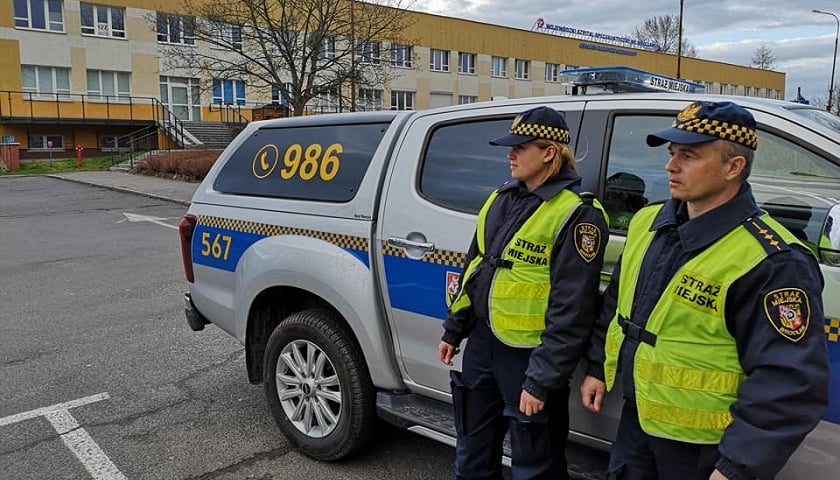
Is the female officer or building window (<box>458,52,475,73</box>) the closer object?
the female officer

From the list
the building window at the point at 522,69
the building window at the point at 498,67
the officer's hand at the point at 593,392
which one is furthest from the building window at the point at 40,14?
the officer's hand at the point at 593,392

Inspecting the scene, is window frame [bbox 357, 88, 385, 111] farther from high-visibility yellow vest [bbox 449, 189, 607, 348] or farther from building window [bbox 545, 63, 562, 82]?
high-visibility yellow vest [bbox 449, 189, 607, 348]

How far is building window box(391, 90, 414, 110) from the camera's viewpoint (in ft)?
146

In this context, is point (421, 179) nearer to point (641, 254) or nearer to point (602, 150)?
point (602, 150)

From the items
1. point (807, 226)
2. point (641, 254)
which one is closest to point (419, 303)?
point (641, 254)

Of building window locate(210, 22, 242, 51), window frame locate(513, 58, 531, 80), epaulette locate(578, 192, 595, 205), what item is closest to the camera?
epaulette locate(578, 192, 595, 205)

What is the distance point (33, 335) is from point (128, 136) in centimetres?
3180

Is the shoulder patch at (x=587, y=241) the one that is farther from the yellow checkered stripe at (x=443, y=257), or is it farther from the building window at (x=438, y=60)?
the building window at (x=438, y=60)

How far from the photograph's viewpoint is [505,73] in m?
51.1

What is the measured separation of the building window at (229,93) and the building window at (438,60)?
47.8ft

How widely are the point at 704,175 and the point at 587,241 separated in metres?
0.56

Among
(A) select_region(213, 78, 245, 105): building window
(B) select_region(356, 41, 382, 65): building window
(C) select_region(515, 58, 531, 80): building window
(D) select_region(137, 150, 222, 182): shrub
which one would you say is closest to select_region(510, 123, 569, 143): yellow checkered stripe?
(D) select_region(137, 150, 222, 182): shrub

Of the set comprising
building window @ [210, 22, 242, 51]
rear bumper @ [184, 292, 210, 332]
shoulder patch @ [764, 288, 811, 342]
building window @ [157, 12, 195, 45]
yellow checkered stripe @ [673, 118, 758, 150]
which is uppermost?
building window @ [157, 12, 195, 45]

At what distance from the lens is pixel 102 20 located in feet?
113
